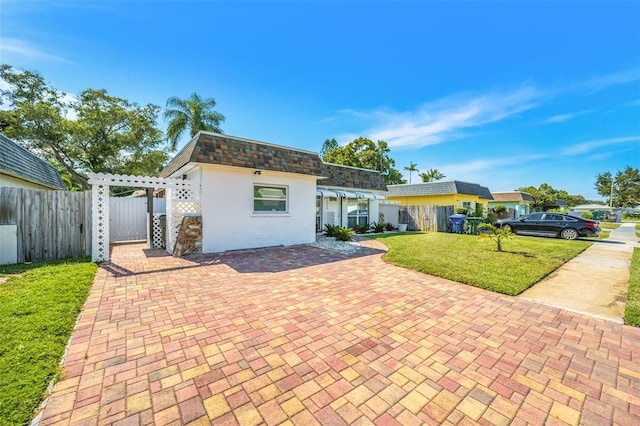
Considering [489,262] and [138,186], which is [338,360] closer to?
[489,262]

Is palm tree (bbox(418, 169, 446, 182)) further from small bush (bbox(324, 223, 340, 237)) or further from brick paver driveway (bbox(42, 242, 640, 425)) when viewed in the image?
brick paver driveway (bbox(42, 242, 640, 425))

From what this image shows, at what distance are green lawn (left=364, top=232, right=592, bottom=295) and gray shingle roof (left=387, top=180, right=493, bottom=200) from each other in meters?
14.4

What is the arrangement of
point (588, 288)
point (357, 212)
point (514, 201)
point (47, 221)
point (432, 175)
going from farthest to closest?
point (432, 175) < point (514, 201) < point (357, 212) < point (47, 221) < point (588, 288)

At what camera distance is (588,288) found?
6469 mm

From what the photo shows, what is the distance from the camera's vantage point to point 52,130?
23.6m

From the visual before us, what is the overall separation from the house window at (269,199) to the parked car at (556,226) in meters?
13.7

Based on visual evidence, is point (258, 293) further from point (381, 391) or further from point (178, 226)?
point (178, 226)

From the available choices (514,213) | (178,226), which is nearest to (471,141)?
(514,213)

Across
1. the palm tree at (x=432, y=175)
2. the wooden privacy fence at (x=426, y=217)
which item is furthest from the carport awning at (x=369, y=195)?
the palm tree at (x=432, y=175)

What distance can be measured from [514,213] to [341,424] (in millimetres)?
42446

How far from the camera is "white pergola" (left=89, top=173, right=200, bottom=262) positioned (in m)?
8.46

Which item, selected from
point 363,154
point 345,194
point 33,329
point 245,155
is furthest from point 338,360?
point 363,154

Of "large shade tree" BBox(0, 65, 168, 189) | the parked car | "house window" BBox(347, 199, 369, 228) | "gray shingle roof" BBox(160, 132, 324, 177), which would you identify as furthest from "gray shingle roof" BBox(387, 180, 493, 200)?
"large shade tree" BBox(0, 65, 168, 189)

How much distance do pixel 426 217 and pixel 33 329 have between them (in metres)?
22.1
